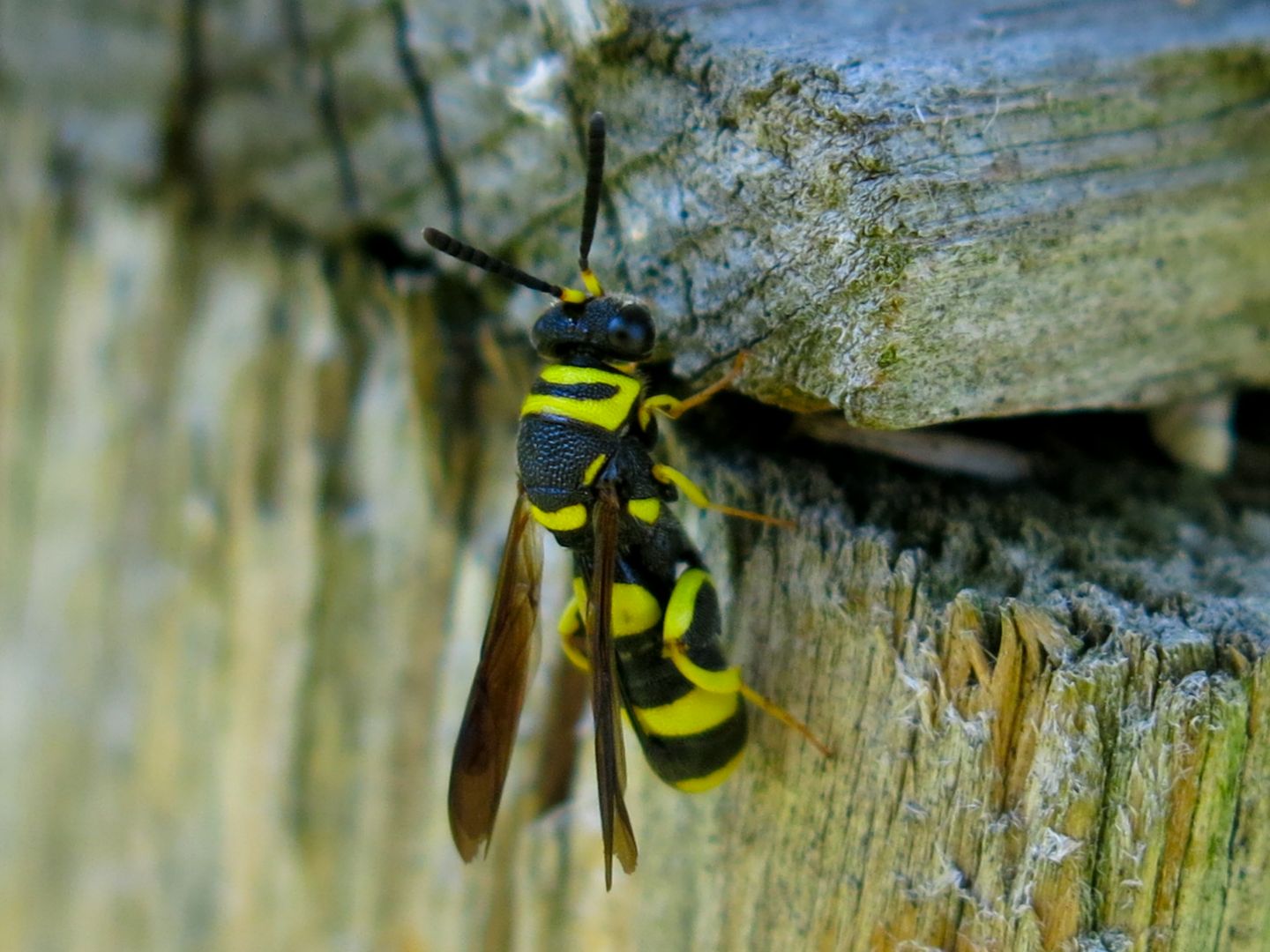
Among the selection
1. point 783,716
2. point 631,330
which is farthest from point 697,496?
point 783,716

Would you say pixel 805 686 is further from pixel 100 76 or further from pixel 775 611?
pixel 100 76

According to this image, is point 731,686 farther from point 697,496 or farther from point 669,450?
point 669,450

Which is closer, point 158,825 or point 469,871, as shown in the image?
point 469,871

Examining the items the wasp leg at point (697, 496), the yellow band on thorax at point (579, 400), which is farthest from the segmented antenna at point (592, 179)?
the wasp leg at point (697, 496)

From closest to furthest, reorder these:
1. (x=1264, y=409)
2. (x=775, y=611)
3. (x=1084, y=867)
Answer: (x=1084, y=867), (x=775, y=611), (x=1264, y=409)

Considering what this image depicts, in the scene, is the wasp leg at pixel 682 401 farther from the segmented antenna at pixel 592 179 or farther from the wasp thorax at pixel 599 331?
the segmented antenna at pixel 592 179

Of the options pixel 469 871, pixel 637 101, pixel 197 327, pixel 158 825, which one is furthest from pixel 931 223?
pixel 158 825

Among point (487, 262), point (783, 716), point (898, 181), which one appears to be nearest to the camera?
point (898, 181)
